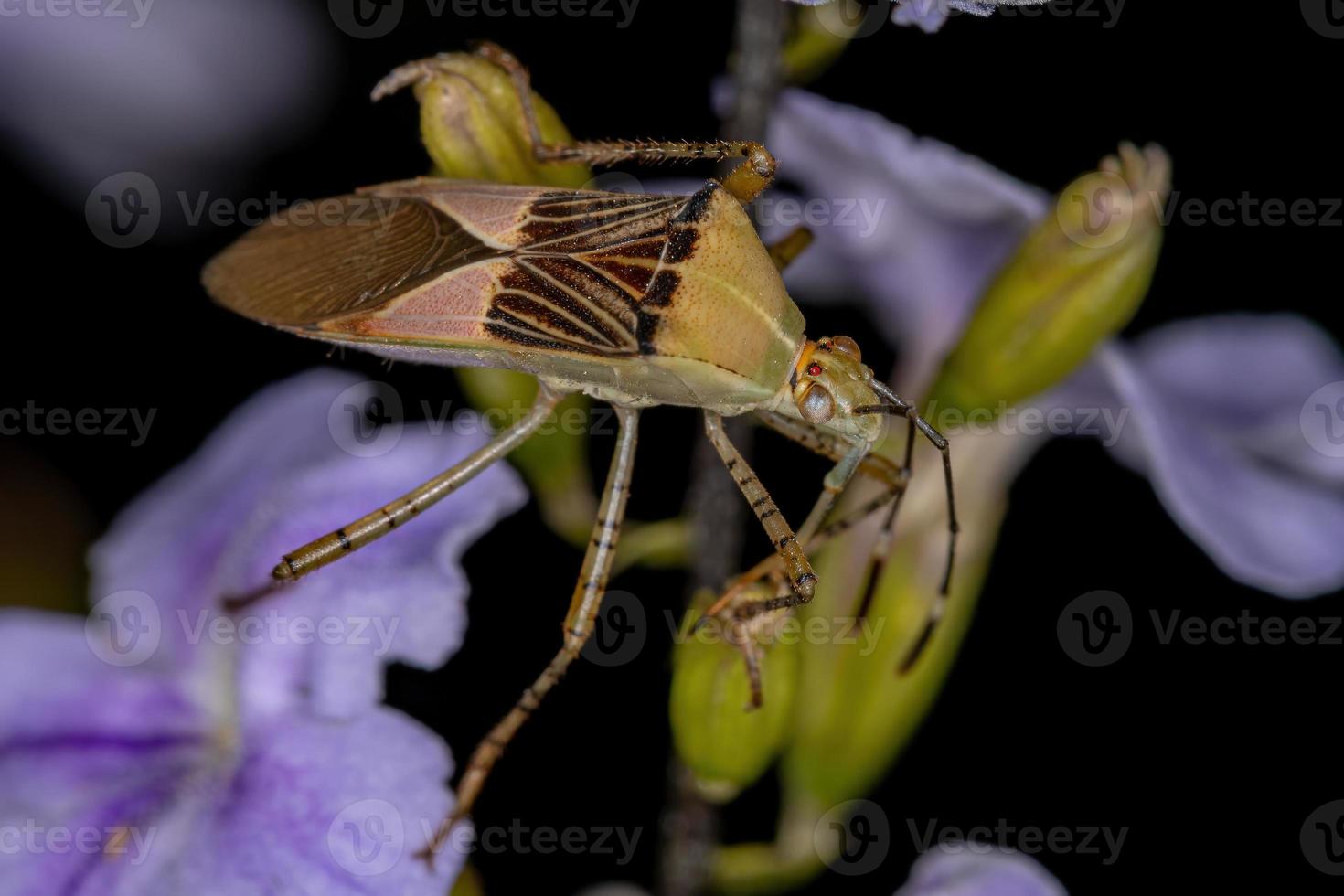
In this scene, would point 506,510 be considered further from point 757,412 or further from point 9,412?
point 9,412

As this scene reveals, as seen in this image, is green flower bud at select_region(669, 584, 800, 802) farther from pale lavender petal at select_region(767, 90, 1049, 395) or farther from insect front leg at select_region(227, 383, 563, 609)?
pale lavender petal at select_region(767, 90, 1049, 395)

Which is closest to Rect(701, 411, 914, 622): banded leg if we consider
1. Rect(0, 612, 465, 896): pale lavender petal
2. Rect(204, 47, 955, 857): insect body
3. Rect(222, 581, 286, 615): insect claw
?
Rect(204, 47, 955, 857): insect body

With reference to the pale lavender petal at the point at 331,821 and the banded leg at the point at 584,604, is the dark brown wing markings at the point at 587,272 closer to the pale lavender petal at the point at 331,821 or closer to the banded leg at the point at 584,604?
the banded leg at the point at 584,604

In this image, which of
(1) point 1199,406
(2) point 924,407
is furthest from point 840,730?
(1) point 1199,406

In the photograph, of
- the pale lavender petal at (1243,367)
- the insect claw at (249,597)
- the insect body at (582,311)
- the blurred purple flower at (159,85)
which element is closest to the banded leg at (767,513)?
the insect body at (582,311)

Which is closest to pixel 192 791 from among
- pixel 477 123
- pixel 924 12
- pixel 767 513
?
pixel 767 513

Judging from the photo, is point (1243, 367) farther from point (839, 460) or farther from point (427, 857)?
point (427, 857)
